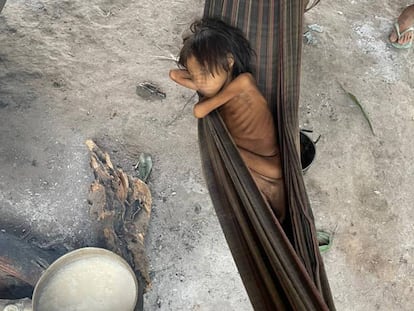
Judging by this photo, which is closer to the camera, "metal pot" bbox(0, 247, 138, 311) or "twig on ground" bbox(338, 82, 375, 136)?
"metal pot" bbox(0, 247, 138, 311)

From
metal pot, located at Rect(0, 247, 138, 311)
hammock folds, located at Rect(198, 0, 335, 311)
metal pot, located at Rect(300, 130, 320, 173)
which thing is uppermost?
hammock folds, located at Rect(198, 0, 335, 311)

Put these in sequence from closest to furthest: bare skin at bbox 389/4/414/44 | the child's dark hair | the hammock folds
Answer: the hammock folds → the child's dark hair → bare skin at bbox 389/4/414/44

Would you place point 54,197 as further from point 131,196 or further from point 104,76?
point 104,76

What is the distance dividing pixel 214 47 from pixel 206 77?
8 centimetres

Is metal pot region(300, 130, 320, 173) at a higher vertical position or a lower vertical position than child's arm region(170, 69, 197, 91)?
lower

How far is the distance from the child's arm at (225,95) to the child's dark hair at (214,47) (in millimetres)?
47

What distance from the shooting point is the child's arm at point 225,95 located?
4.54ft

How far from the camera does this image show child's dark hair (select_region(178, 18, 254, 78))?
1.32 m

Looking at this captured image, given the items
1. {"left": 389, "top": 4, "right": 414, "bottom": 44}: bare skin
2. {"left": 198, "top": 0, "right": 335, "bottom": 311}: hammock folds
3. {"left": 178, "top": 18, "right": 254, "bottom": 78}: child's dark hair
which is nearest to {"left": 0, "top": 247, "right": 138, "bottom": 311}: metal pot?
{"left": 198, "top": 0, "right": 335, "bottom": 311}: hammock folds

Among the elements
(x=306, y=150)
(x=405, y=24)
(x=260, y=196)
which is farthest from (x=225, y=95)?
(x=405, y=24)

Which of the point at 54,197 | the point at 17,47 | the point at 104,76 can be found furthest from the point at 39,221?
the point at 17,47

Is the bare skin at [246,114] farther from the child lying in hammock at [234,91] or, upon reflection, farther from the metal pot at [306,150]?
the metal pot at [306,150]

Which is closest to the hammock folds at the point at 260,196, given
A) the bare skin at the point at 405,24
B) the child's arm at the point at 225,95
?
the child's arm at the point at 225,95

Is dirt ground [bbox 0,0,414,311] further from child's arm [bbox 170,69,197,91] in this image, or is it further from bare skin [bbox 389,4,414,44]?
child's arm [bbox 170,69,197,91]
